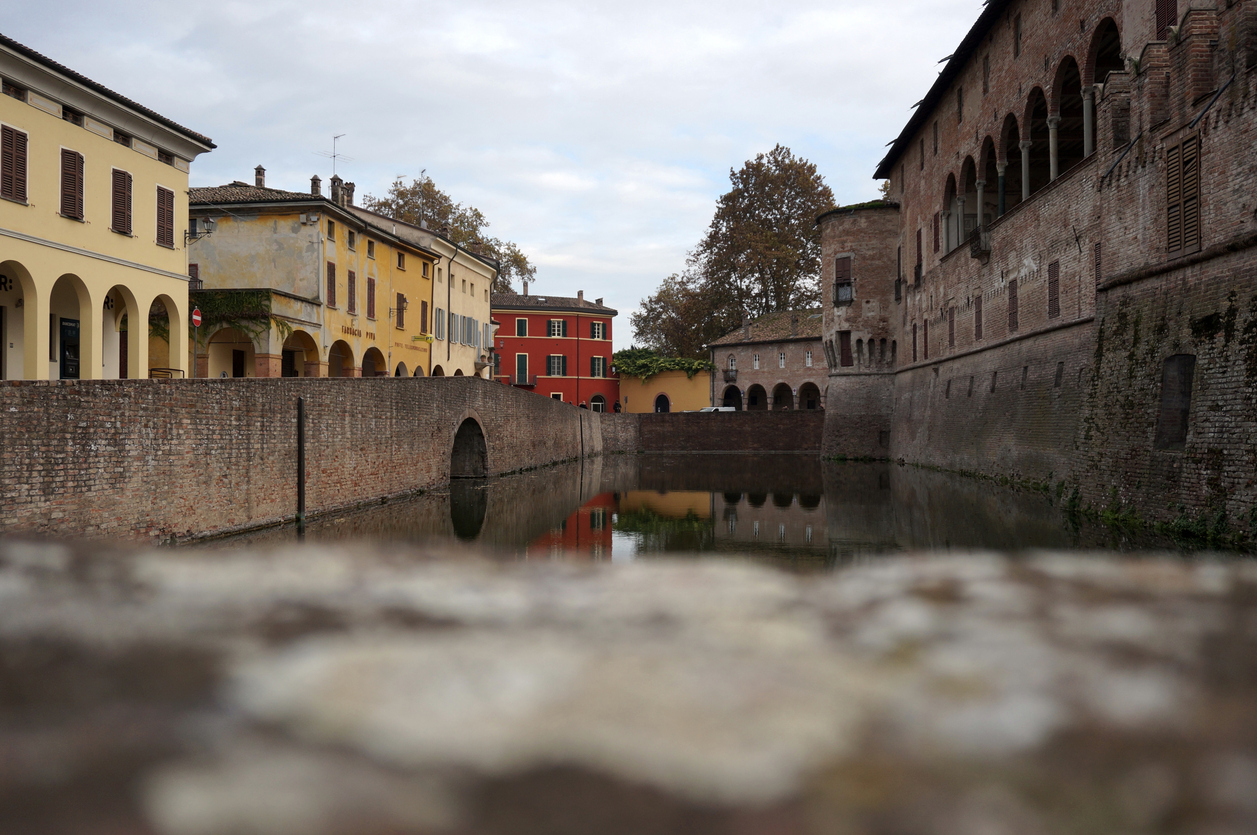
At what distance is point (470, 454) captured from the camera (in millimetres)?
25078

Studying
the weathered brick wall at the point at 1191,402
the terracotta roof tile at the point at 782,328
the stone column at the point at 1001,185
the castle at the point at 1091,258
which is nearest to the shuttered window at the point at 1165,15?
the castle at the point at 1091,258

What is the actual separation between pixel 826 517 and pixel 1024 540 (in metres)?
5.15

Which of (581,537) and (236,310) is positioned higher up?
(236,310)

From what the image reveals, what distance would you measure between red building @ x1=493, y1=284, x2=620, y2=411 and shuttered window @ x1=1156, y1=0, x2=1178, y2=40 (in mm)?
45057

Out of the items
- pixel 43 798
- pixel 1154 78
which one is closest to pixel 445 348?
pixel 1154 78

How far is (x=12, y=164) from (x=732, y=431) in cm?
3725

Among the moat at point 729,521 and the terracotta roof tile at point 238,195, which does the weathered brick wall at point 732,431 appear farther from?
the terracotta roof tile at point 238,195

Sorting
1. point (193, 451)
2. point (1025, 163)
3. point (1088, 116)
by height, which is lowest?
point (193, 451)

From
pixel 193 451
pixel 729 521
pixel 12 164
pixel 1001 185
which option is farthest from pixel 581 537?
pixel 1001 185

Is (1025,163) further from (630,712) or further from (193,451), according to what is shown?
(630,712)

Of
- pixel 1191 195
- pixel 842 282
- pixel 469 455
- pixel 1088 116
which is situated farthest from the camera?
pixel 842 282

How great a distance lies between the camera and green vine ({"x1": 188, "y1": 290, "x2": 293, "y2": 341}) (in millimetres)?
24156

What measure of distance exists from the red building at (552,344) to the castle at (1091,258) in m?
26.9

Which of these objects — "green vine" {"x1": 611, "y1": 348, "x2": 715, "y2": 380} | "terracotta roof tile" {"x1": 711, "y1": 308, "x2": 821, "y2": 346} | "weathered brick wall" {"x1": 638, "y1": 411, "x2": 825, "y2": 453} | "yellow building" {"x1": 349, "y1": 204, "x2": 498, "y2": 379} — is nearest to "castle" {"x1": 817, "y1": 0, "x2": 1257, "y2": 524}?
"weathered brick wall" {"x1": 638, "y1": 411, "x2": 825, "y2": 453}
